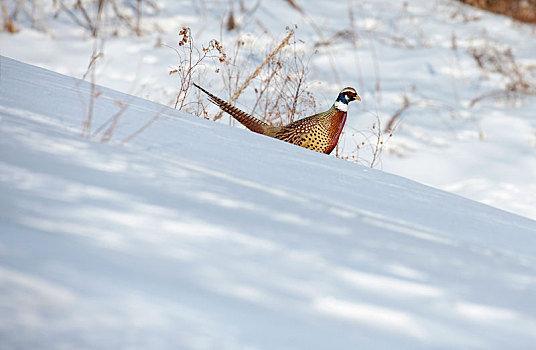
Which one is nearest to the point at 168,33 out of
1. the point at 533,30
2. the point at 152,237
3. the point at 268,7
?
the point at 268,7

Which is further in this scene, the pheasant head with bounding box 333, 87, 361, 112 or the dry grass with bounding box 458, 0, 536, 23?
the dry grass with bounding box 458, 0, 536, 23

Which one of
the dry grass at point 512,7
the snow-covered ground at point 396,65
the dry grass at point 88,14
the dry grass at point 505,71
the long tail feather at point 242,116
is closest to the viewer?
the long tail feather at point 242,116

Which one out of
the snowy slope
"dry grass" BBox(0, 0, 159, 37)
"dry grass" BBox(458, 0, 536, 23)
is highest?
"dry grass" BBox(458, 0, 536, 23)

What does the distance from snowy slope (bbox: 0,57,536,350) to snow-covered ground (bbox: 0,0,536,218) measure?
251 cm

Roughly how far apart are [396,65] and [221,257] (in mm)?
5794

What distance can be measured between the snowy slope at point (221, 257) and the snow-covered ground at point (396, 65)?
2514 millimetres

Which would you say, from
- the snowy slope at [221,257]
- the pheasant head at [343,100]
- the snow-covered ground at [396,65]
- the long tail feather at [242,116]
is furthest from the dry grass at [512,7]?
the snowy slope at [221,257]

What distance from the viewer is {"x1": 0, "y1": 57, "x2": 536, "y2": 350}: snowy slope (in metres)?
0.74

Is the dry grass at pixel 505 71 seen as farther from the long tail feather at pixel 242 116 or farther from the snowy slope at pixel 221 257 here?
the snowy slope at pixel 221 257

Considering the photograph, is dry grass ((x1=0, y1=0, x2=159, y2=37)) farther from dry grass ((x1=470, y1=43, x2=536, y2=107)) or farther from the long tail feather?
dry grass ((x1=470, y1=43, x2=536, y2=107))

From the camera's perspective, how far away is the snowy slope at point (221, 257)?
744 millimetres

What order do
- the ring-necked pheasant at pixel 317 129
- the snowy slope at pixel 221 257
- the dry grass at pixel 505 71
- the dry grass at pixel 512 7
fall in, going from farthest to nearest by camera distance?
the dry grass at pixel 512 7 < the dry grass at pixel 505 71 < the ring-necked pheasant at pixel 317 129 < the snowy slope at pixel 221 257

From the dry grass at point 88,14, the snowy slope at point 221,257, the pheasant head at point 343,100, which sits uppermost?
the dry grass at point 88,14

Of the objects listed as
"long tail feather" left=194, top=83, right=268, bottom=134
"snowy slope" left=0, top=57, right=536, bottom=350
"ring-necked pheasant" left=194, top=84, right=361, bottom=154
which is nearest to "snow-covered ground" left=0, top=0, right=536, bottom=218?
"long tail feather" left=194, top=83, right=268, bottom=134
